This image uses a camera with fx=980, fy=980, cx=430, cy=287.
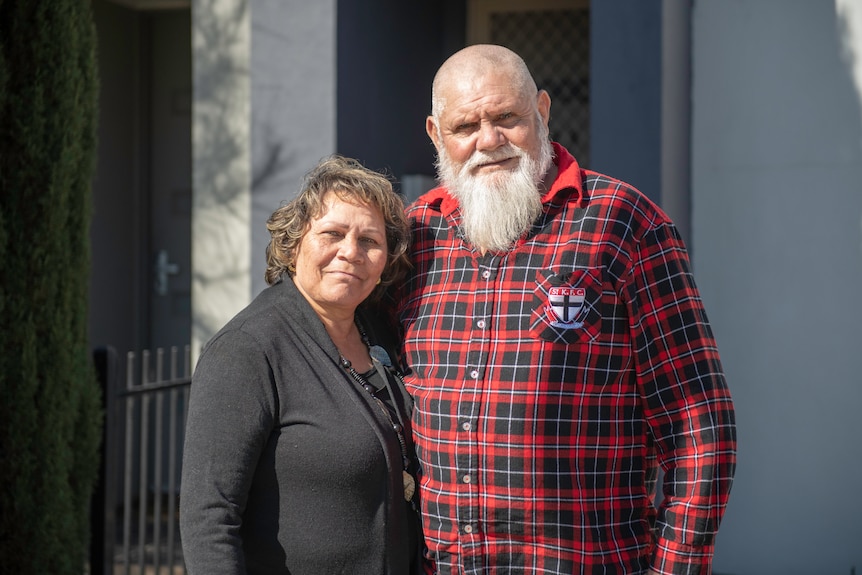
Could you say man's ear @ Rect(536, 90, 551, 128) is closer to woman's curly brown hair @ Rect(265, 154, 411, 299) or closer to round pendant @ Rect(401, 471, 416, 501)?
woman's curly brown hair @ Rect(265, 154, 411, 299)

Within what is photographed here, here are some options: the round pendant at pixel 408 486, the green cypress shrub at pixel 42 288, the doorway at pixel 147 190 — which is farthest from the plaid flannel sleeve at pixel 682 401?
the doorway at pixel 147 190

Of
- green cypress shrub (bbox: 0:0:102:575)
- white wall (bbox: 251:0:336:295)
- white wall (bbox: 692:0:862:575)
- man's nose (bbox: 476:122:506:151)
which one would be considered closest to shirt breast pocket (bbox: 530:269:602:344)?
man's nose (bbox: 476:122:506:151)

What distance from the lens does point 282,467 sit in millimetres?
2273

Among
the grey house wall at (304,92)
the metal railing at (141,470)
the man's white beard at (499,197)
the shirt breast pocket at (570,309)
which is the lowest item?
the metal railing at (141,470)

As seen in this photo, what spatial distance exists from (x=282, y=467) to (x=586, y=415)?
0.73 m

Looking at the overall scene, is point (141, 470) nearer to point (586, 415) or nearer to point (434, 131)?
point (434, 131)

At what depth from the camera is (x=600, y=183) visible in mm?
2455

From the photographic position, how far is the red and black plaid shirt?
2314 mm

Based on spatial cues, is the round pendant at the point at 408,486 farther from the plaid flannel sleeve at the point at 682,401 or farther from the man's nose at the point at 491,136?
the man's nose at the point at 491,136

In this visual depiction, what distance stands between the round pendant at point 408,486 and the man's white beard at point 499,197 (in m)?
0.60

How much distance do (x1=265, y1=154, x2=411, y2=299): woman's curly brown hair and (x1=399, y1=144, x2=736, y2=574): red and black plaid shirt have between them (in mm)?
315

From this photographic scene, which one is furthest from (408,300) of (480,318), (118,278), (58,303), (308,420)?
(118,278)

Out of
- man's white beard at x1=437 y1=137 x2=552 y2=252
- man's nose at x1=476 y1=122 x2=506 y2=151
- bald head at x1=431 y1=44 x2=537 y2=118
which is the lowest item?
man's white beard at x1=437 y1=137 x2=552 y2=252

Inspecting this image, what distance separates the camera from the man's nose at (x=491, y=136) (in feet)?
8.29
